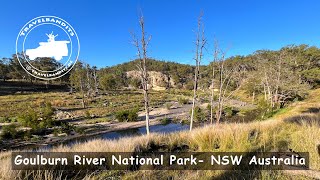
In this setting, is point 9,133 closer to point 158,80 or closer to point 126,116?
point 126,116

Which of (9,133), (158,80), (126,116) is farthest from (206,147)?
(158,80)

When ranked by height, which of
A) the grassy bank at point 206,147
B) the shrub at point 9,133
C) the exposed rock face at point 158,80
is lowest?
the shrub at point 9,133

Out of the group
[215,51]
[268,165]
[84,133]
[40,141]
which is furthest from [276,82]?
[268,165]

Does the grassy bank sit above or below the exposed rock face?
below

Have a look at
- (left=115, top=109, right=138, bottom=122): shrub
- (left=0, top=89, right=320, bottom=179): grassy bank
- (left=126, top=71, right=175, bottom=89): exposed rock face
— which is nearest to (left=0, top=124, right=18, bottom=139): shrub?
(left=115, top=109, right=138, bottom=122): shrub

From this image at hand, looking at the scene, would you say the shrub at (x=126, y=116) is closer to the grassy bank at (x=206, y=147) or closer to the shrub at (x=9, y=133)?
the shrub at (x=9, y=133)

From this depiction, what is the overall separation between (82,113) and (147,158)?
29978mm

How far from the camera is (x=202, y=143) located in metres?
6.25

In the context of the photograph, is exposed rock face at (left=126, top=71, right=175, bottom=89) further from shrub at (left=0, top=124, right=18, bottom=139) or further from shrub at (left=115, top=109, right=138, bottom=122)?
shrub at (left=0, top=124, right=18, bottom=139)

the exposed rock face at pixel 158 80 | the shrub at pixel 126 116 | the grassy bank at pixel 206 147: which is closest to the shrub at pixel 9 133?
the shrub at pixel 126 116

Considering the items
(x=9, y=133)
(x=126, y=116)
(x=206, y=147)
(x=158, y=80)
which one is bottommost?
(x=9, y=133)

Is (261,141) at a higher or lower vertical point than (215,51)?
lower

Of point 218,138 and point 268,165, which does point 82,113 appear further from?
point 268,165

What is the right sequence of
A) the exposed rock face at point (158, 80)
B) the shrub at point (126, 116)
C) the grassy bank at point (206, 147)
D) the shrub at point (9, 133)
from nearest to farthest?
the grassy bank at point (206, 147), the shrub at point (9, 133), the shrub at point (126, 116), the exposed rock face at point (158, 80)
